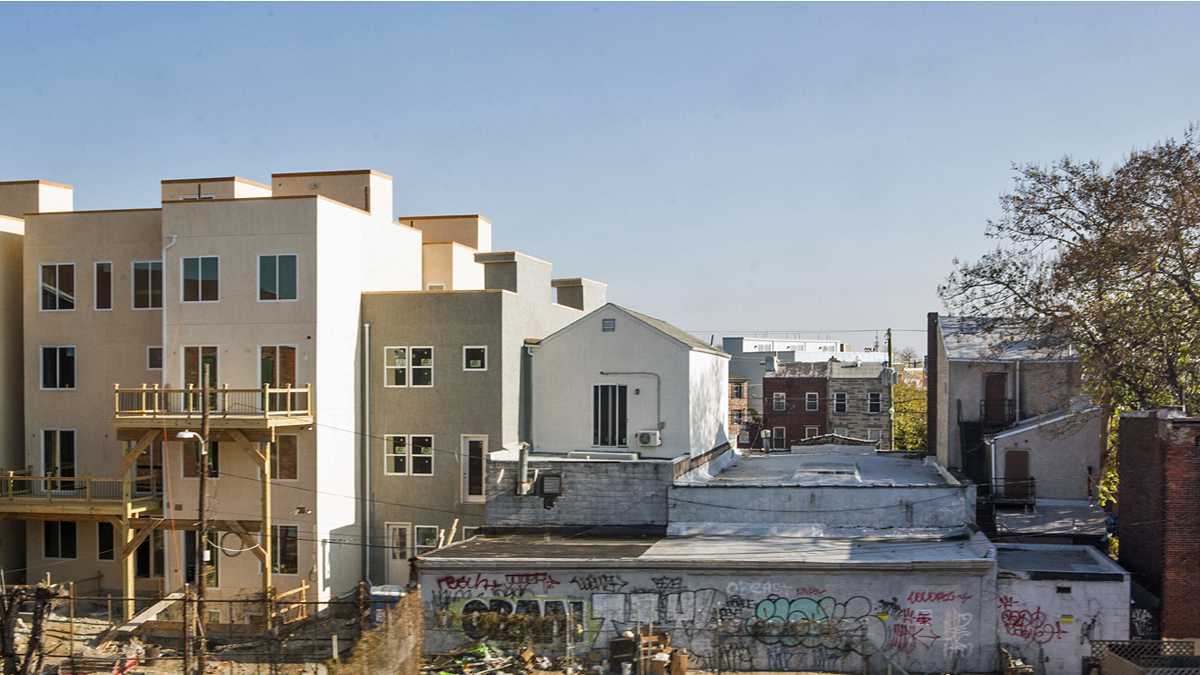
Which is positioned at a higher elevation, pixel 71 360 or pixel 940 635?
pixel 71 360

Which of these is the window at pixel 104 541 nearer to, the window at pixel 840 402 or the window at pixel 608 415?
the window at pixel 608 415

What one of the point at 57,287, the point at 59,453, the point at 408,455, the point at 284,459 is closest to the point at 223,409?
the point at 284,459

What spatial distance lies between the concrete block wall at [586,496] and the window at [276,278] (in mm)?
7286

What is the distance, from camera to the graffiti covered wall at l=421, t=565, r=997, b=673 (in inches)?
948

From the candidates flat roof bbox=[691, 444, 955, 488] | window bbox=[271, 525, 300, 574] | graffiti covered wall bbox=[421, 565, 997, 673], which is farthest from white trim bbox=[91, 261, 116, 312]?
flat roof bbox=[691, 444, 955, 488]

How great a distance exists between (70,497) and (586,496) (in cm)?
1504

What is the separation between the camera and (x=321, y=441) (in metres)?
31.0

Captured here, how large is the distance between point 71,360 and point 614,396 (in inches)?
626

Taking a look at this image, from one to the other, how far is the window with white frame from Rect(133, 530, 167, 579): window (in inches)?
185

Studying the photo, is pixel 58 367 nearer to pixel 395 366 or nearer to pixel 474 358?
pixel 395 366

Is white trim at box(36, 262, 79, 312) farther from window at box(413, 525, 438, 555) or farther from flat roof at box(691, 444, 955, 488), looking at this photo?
flat roof at box(691, 444, 955, 488)

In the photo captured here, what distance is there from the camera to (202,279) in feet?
103

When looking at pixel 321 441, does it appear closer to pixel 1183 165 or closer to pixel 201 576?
pixel 201 576

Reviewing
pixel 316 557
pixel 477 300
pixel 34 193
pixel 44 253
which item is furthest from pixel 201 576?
pixel 34 193
